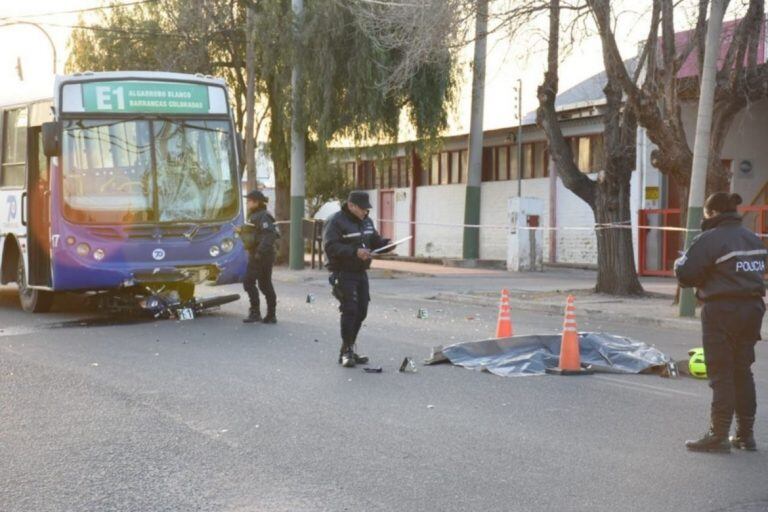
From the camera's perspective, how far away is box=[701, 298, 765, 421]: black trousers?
730 centimetres

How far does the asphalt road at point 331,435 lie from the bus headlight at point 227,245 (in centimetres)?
306

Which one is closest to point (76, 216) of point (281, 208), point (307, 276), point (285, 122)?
point (307, 276)

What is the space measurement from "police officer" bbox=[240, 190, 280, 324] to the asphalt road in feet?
6.94

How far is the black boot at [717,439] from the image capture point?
285 inches

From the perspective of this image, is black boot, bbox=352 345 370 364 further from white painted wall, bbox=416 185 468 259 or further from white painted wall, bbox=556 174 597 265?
white painted wall, bbox=416 185 468 259

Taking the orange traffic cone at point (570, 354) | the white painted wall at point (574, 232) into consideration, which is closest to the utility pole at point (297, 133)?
the white painted wall at point (574, 232)

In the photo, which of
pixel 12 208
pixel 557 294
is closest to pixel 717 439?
pixel 12 208

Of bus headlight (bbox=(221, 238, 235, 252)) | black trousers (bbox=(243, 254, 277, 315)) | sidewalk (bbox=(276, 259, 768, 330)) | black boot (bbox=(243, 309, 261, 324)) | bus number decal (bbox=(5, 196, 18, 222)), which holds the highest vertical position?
bus number decal (bbox=(5, 196, 18, 222))

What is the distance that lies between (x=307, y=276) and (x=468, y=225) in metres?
5.19

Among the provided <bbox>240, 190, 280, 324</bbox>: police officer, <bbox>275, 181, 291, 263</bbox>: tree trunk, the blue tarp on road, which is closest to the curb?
the blue tarp on road

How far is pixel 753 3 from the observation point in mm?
17359

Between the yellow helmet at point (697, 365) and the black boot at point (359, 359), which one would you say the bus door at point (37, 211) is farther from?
the yellow helmet at point (697, 365)

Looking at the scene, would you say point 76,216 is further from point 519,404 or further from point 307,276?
point 307,276

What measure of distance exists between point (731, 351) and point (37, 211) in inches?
448
